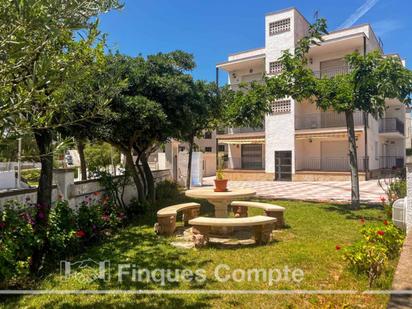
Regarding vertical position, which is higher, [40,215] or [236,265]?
[40,215]

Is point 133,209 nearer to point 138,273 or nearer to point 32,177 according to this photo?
point 138,273

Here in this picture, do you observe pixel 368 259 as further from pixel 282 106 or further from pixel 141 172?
pixel 282 106

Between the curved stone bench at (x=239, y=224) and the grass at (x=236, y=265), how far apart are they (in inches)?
15.3

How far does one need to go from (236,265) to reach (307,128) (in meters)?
22.7

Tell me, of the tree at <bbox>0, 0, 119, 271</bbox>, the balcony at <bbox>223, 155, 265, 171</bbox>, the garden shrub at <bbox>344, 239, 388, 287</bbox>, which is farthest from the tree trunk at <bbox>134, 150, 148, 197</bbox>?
the balcony at <bbox>223, 155, 265, 171</bbox>

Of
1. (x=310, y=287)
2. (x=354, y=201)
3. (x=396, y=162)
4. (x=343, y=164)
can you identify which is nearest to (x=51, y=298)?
(x=310, y=287)

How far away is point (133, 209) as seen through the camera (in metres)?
11.1

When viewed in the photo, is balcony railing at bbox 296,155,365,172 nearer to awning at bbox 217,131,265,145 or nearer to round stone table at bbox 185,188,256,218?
awning at bbox 217,131,265,145

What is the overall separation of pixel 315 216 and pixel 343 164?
16967mm

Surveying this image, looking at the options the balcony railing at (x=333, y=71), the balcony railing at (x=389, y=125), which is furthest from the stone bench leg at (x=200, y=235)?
the balcony railing at (x=389, y=125)

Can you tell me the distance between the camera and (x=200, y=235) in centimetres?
715

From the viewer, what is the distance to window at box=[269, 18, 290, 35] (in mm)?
26719

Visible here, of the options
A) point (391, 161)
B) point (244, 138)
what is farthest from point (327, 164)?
point (391, 161)
